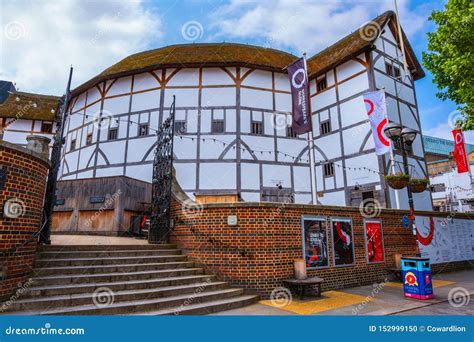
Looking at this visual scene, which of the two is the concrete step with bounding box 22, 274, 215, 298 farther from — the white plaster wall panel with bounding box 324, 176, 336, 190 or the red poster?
the white plaster wall panel with bounding box 324, 176, 336, 190

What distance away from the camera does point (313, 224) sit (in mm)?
7855

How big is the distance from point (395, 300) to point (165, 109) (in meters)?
14.5

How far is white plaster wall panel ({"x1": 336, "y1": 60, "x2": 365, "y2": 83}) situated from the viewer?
16.2m

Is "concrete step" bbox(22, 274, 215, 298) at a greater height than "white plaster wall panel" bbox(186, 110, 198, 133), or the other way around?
"white plaster wall panel" bbox(186, 110, 198, 133)

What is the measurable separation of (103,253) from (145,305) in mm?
2263

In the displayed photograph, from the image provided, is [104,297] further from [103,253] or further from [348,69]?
[348,69]

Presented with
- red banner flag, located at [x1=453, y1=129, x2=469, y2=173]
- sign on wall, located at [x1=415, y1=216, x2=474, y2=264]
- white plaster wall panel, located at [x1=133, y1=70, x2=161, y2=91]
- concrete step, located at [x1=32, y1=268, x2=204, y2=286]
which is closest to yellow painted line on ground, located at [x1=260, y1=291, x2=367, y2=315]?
concrete step, located at [x1=32, y1=268, x2=204, y2=286]

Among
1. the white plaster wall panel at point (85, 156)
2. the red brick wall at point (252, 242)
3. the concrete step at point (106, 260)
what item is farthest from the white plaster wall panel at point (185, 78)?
the concrete step at point (106, 260)

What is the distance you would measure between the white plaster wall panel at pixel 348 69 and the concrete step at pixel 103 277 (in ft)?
47.9

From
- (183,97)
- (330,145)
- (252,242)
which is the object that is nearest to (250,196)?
(330,145)

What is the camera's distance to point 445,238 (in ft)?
38.2

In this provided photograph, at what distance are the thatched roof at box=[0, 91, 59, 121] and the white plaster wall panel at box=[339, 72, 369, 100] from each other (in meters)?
21.9

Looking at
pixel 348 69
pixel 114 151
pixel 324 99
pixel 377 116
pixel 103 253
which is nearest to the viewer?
pixel 103 253

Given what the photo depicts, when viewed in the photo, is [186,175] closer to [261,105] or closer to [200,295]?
[261,105]
